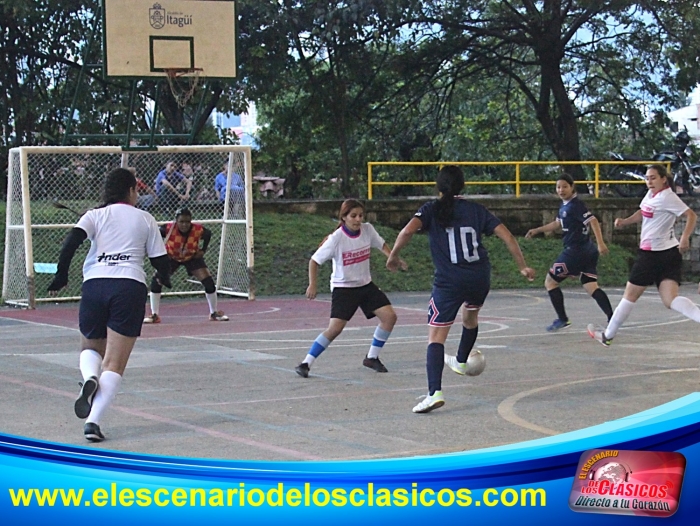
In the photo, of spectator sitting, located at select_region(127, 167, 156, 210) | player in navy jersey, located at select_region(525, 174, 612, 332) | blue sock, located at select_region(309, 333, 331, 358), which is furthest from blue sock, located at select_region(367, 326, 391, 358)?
spectator sitting, located at select_region(127, 167, 156, 210)

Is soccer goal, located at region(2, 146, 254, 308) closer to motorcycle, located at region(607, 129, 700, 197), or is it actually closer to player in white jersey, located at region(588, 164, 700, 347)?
player in white jersey, located at region(588, 164, 700, 347)

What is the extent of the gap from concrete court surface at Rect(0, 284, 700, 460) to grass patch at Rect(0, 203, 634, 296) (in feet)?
15.4

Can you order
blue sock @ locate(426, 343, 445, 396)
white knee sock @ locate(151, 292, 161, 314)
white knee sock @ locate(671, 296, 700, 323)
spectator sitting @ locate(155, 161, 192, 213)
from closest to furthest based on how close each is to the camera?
blue sock @ locate(426, 343, 445, 396) < white knee sock @ locate(671, 296, 700, 323) < white knee sock @ locate(151, 292, 161, 314) < spectator sitting @ locate(155, 161, 192, 213)

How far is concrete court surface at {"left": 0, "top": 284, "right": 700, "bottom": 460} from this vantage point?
7.17m

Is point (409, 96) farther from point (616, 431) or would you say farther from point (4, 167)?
point (616, 431)

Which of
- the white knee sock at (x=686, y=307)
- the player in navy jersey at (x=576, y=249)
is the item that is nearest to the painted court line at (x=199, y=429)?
the white knee sock at (x=686, y=307)

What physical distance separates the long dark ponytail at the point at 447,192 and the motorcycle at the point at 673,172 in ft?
65.4

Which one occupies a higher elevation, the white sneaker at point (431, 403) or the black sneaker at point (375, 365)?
the white sneaker at point (431, 403)

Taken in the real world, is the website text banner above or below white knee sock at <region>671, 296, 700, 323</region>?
above

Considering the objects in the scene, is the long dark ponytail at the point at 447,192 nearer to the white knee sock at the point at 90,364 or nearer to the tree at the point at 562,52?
the white knee sock at the point at 90,364

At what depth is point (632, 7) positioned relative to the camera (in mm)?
26781

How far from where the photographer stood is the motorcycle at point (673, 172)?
90.2ft

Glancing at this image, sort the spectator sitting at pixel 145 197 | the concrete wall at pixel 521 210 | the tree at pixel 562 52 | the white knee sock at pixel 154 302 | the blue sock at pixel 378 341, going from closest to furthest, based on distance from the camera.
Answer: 1. the blue sock at pixel 378 341
2. the white knee sock at pixel 154 302
3. the spectator sitting at pixel 145 197
4. the concrete wall at pixel 521 210
5. the tree at pixel 562 52

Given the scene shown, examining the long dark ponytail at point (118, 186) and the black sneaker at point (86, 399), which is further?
the long dark ponytail at point (118, 186)
